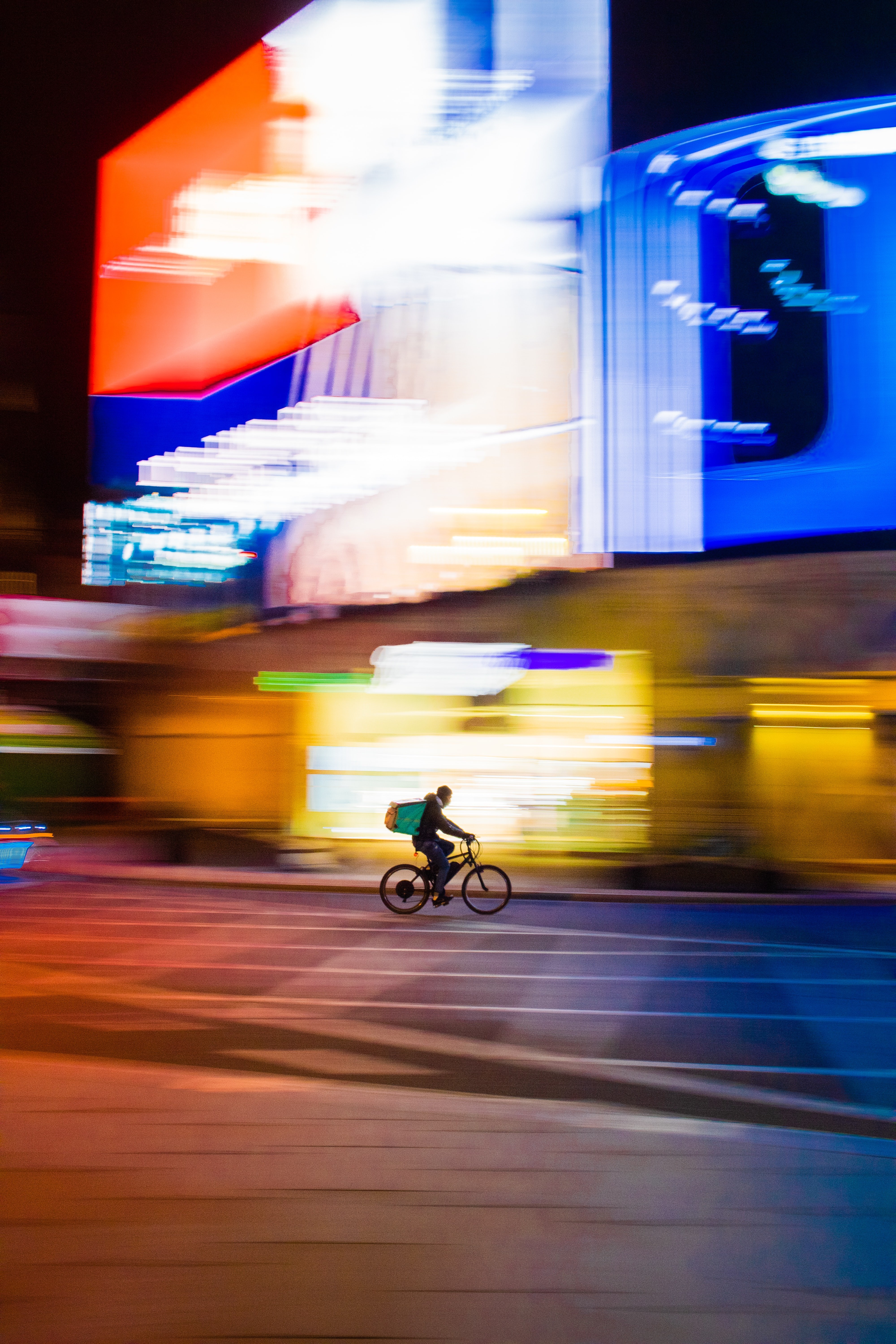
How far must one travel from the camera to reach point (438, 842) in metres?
12.9

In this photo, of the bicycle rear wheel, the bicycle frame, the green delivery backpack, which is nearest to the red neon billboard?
the green delivery backpack

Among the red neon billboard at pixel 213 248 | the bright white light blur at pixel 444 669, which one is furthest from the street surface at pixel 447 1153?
the red neon billboard at pixel 213 248

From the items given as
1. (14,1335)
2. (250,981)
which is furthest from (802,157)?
(14,1335)

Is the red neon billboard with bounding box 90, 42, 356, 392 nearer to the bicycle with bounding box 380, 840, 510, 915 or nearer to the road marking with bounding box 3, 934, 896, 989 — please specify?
the bicycle with bounding box 380, 840, 510, 915

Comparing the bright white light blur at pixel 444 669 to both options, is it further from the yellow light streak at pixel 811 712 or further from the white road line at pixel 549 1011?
the white road line at pixel 549 1011

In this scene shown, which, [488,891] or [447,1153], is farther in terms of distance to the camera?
[488,891]

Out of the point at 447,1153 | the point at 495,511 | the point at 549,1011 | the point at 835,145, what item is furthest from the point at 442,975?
the point at 835,145

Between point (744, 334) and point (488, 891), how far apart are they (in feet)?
A: 38.7

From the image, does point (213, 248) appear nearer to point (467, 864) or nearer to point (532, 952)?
point (467, 864)

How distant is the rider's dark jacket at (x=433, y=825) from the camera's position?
42.0 feet

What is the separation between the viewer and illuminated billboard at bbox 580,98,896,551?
17922 mm

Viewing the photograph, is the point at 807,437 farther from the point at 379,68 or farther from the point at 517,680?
the point at 379,68

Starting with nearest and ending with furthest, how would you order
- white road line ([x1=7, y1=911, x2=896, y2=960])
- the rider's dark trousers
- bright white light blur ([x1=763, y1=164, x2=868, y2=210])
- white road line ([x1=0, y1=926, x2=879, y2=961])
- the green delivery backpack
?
white road line ([x1=0, y1=926, x2=879, y2=961]), white road line ([x1=7, y1=911, x2=896, y2=960]), the rider's dark trousers, the green delivery backpack, bright white light blur ([x1=763, y1=164, x2=868, y2=210])

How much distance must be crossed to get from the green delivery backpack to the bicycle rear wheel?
18.8 inches
